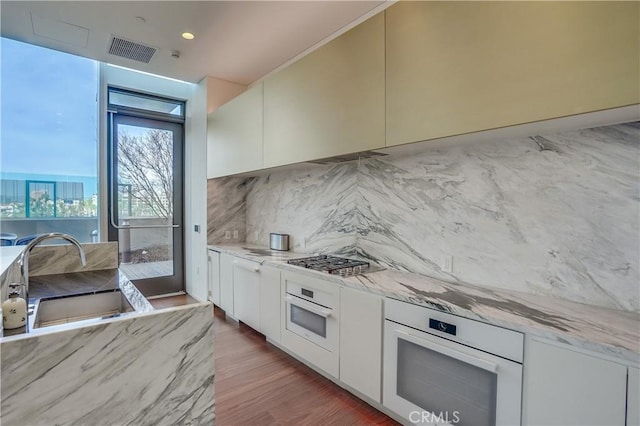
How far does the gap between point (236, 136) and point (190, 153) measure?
1280 mm

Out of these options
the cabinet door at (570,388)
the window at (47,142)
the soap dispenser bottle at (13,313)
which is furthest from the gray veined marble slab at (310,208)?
the soap dispenser bottle at (13,313)

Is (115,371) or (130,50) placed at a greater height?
(130,50)

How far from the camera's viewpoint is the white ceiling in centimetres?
248

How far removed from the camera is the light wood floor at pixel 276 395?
1.95m

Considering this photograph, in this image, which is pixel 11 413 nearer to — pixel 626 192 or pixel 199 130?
pixel 626 192

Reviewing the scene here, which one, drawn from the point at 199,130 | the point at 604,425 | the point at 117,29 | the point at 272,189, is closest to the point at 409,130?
the point at 604,425

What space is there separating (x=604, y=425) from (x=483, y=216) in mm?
1060

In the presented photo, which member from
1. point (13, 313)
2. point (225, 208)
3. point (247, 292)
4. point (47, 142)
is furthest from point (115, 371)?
point (47, 142)

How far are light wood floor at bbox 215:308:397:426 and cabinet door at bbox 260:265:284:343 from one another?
0.19 metres

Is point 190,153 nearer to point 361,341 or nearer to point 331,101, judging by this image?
point 331,101

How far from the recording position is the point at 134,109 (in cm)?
410

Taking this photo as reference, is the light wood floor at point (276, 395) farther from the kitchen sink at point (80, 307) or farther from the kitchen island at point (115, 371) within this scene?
the kitchen island at point (115, 371)

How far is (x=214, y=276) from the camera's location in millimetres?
3816

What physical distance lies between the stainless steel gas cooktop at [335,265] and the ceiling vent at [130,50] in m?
2.59
